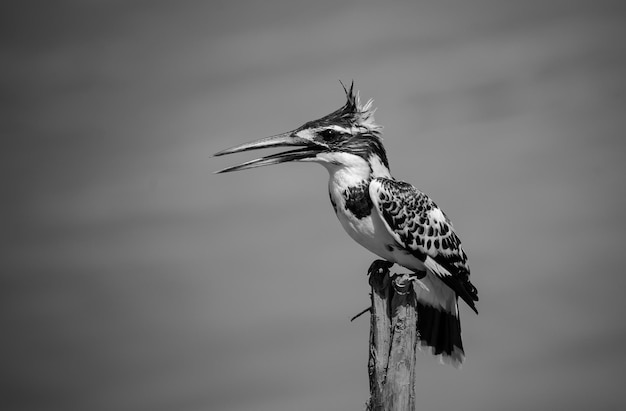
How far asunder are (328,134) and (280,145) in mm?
638

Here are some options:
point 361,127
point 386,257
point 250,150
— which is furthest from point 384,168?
point 250,150

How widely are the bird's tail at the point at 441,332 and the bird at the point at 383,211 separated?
13 mm

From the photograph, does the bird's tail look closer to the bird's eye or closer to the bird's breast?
the bird's breast

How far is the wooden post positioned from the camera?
7.31 metres

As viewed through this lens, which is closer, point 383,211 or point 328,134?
point 383,211

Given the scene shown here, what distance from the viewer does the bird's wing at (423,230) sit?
27.9 ft

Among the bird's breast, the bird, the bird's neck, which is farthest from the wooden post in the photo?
the bird's neck

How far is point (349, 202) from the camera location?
8648mm

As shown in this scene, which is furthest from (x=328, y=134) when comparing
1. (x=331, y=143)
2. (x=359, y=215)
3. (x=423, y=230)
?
(x=423, y=230)

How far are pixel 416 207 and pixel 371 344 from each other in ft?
6.49

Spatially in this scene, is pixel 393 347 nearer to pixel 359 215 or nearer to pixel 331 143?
pixel 359 215

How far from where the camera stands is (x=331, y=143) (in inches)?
352

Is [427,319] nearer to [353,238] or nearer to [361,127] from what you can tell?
[353,238]

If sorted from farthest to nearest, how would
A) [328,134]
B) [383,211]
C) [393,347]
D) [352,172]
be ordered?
1. [328,134]
2. [352,172]
3. [383,211]
4. [393,347]
